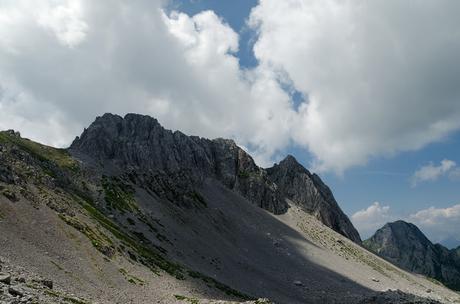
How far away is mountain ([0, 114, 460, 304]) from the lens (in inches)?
2119

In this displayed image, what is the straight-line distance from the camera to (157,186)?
136 metres

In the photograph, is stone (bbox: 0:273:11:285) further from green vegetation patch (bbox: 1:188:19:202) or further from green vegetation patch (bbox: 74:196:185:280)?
green vegetation patch (bbox: 74:196:185:280)

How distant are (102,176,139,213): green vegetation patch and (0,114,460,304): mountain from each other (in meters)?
0.47

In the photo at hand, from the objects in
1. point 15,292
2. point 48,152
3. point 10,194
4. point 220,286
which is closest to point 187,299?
point 220,286

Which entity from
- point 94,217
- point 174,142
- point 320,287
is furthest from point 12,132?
point 320,287

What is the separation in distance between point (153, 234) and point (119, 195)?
19.0m

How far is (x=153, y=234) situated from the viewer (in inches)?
3878

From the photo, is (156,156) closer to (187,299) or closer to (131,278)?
(131,278)

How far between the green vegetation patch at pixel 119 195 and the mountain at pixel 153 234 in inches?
18.4

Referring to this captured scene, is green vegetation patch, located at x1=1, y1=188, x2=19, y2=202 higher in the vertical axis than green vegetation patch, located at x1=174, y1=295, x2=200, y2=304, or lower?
higher

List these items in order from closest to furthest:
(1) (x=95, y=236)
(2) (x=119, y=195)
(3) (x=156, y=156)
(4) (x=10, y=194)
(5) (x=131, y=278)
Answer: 1. (5) (x=131, y=278)
2. (4) (x=10, y=194)
3. (1) (x=95, y=236)
4. (2) (x=119, y=195)
5. (3) (x=156, y=156)

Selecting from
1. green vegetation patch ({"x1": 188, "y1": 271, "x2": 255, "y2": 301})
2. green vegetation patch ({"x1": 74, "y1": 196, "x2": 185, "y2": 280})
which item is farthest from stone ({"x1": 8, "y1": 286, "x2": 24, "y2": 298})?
green vegetation patch ({"x1": 188, "y1": 271, "x2": 255, "y2": 301})

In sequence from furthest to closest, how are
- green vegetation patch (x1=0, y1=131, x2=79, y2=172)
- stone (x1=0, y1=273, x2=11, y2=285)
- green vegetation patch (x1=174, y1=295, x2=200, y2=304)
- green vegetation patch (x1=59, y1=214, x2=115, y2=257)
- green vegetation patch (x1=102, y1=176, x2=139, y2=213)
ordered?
green vegetation patch (x1=0, y1=131, x2=79, y2=172), green vegetation patch (x1=102, y1=176, x2=139, y2=213), green vegetation patch (x1=59, y1=214, x2=115, y2=257), green vegetation patch (x1=174, y1=295, x2=200, y2=304), stone (x1=0, y1=273, x2=11, y2=285)

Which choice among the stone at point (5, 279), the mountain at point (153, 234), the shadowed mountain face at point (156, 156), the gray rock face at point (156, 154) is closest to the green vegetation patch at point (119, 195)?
the mountain at point (153, 234)
